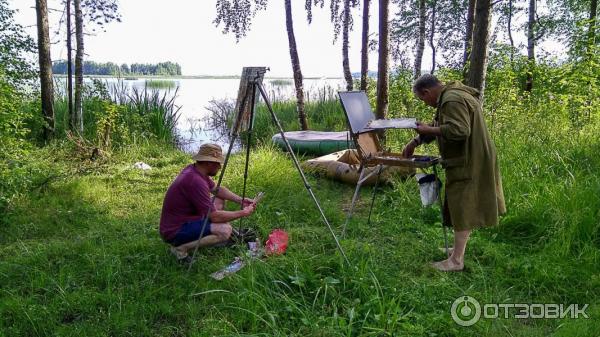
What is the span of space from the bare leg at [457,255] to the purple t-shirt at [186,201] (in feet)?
5.87

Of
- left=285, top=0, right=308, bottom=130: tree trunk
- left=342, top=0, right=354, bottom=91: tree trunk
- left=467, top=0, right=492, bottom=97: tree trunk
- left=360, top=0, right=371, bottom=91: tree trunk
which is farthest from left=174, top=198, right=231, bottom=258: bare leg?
left=342, top=0, right=354, bottom=91: tree trunk

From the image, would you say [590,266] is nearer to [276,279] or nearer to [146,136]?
[276,279]

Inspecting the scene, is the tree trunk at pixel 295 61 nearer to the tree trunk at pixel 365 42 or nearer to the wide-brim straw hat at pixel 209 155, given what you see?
the tree trunk at pixel 365 42

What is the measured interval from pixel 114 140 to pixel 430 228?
6103 millimetres

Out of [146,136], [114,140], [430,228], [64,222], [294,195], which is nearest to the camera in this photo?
[430,228]

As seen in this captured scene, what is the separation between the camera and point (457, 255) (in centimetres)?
331

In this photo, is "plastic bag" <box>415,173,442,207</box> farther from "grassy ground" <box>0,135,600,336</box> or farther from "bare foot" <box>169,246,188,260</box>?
"bare foot" <box>169,246,188,260</box>

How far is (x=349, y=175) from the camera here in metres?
5.86

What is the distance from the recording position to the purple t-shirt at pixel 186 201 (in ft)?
10.6

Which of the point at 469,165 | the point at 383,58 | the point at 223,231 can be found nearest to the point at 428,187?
the point at 469,165

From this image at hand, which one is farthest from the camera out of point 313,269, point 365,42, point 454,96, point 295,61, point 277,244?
point 295,61

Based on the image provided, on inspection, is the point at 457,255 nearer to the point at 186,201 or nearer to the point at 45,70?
the point at 186,201

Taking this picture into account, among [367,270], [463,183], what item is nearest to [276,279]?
[367,270]

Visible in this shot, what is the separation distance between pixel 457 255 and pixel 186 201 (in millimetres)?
2061
